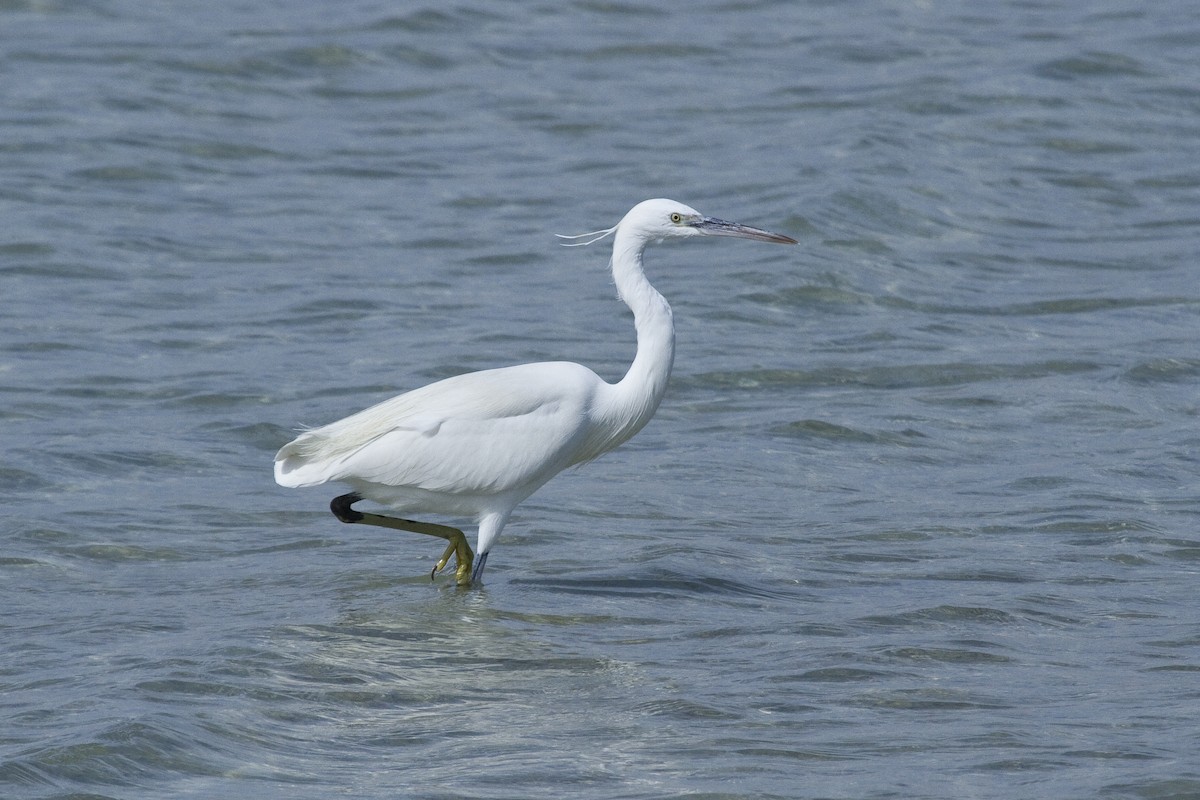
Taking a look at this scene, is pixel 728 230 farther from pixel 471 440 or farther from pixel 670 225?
pixel 471 440

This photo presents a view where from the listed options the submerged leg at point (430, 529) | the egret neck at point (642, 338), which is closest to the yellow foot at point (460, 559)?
the submerged leg at point (430, 529)

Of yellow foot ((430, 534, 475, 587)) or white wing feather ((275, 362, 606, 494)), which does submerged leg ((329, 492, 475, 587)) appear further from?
white wing feather ((275, 362, 606, 494))

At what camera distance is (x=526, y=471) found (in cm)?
762

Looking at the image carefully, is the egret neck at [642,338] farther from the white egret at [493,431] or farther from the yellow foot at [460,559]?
the yellow foot at [460,559]

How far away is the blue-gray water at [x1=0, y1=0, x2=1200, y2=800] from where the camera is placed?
5973mm

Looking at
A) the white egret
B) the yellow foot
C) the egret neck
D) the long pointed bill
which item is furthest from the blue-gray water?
the long pointed bill

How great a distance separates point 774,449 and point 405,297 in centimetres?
387

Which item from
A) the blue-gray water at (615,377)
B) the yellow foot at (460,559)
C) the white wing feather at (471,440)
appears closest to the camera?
the blue-gray water at (615,377)

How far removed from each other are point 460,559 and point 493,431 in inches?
25.6

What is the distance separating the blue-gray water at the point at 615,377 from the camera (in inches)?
235

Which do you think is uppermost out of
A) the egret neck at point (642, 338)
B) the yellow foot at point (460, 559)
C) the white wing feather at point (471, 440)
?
the egret neck at point (642, 338)

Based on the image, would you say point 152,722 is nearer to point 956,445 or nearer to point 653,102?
point 956,445

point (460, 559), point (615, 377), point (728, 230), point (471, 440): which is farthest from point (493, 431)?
point (615, 377)

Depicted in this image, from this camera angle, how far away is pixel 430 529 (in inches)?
320
